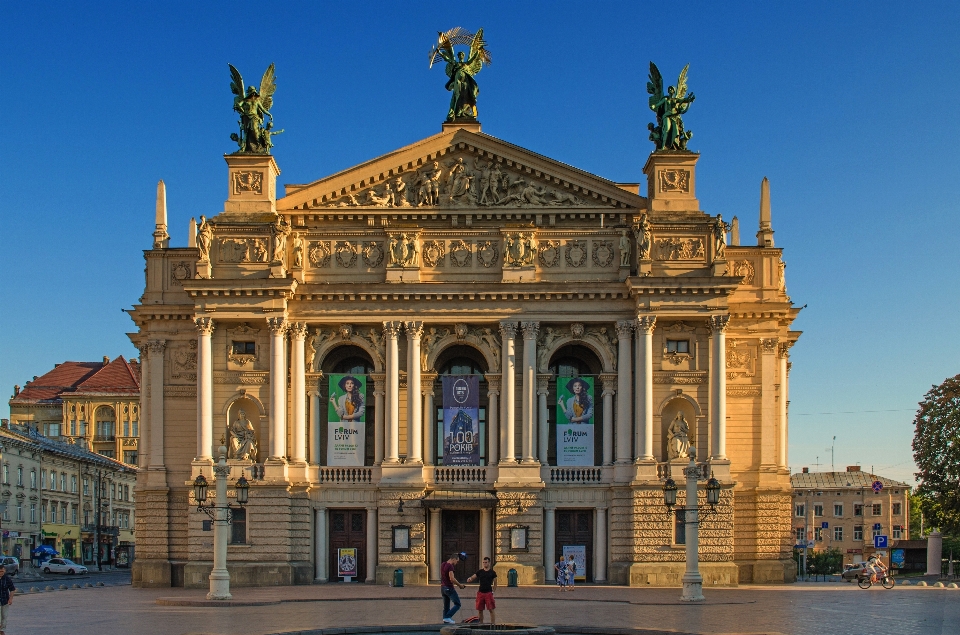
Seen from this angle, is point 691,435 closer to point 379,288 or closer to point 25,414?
point 379,288

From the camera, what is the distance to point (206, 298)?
58625mm

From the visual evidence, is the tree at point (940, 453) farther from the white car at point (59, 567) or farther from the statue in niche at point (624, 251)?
the white car at point (59, 567)

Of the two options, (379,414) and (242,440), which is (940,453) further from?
(242,440)

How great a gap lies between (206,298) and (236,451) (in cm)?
709

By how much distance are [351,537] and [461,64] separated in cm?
2344

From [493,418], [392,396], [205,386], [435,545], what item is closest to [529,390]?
[493,418]

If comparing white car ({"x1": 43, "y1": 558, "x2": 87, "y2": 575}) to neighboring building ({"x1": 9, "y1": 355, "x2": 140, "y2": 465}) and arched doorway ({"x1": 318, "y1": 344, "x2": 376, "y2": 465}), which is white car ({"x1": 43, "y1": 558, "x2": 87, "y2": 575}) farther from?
neighboring building ({"x1": 9, "y1": 355, "x2": 140, "y2": 465})

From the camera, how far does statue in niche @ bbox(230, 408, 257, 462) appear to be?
58531mm

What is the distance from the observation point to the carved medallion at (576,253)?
5950 cm

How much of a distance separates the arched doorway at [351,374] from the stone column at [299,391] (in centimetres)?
111

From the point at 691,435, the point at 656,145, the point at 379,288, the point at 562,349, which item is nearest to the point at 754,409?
the point at 691,435

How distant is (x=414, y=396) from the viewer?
58.5 meters

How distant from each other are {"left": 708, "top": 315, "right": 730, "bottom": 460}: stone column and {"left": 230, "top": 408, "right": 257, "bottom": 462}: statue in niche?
20721mm

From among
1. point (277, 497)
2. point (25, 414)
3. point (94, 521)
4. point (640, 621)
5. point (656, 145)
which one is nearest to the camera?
point (640, 621)
